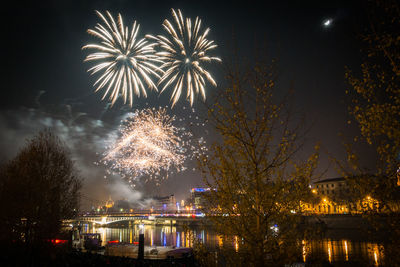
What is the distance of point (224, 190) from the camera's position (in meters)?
7.97

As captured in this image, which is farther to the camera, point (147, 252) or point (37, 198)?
point (147, 252)

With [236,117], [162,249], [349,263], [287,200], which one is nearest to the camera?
[287,200]

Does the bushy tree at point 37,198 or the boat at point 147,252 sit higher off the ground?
the bushy tree at point 37,198

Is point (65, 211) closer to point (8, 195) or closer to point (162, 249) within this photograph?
point (8, 195)

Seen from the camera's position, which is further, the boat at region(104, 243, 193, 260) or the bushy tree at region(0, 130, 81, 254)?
the boat at region(104, 243, 193, 260)

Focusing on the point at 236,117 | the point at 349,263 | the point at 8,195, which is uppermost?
the point at 236,117

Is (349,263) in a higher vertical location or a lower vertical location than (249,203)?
lower

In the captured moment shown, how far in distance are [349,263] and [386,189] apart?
3429 centimetres

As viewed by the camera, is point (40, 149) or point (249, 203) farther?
point (40, 149)

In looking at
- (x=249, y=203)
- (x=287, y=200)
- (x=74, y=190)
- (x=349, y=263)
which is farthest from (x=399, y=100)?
(x=349, y=263)

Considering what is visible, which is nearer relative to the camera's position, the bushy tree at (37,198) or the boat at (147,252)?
the bushy tree at (37,198)

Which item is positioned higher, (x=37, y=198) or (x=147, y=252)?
(x=37, y=198)

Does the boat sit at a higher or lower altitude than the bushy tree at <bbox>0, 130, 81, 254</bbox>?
lower

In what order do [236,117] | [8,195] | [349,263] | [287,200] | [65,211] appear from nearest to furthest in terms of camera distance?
1. [287,200]
2. [236,117]
3. [8,195]
4. [65,211]
5. [349,263]
